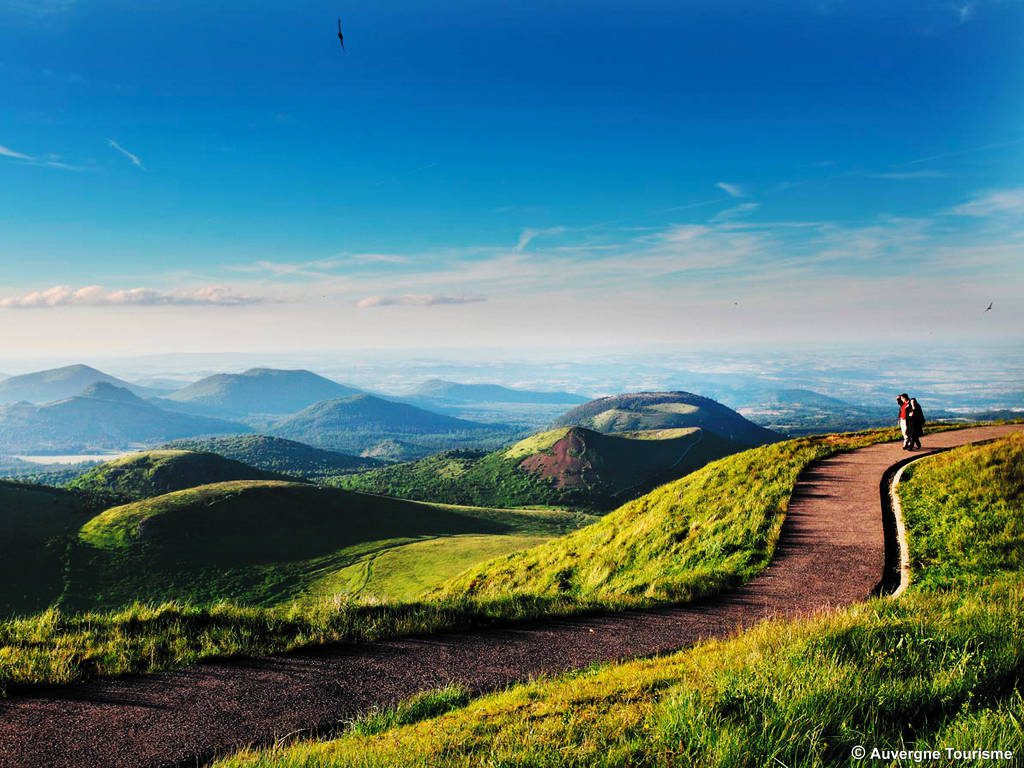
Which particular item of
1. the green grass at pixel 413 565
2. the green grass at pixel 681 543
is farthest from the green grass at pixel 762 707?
the green grass at pixel 413 565

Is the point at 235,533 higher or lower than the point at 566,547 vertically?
lower

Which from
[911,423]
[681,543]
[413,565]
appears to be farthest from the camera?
[413,565]

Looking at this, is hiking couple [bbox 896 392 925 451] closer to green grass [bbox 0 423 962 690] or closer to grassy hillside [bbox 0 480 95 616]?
green grass [bbox 0 423 962 690]

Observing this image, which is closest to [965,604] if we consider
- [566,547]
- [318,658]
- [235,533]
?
[318,658]

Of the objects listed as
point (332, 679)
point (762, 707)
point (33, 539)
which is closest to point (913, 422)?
point (762, 707)

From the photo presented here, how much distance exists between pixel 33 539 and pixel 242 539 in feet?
129

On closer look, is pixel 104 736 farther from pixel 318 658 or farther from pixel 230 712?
pixel 318 658

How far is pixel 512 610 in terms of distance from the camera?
11.7 m

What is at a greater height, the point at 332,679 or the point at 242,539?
the point at 332,679

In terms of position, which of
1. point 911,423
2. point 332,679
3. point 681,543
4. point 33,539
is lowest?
point 33,539

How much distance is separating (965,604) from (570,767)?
24.7 feet

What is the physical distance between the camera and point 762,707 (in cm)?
483

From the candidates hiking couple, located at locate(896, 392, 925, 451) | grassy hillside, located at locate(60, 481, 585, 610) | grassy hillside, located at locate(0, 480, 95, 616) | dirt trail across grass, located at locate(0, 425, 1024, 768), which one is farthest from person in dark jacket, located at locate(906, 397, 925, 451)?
grassy hillside, located at locate(0, 480, 95, 616)

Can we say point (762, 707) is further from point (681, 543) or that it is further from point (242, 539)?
point (242, 539)
